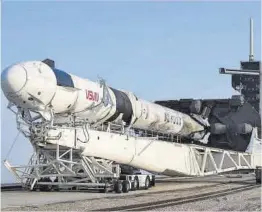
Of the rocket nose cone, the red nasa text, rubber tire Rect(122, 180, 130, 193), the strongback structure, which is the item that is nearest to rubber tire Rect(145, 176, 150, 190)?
rubber tire Rect(122, 180, 130, 193)

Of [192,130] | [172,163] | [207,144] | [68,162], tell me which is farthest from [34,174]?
[207,144]

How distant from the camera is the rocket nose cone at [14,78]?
22.5m

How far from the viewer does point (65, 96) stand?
2398 cm

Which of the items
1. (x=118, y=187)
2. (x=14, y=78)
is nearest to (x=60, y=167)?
(x=118, y=187)

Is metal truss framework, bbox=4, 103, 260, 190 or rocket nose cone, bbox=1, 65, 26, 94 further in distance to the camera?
metal truss framework, bbox=4, 103, 260, 190

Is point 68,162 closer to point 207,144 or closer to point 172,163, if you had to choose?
point 172,163

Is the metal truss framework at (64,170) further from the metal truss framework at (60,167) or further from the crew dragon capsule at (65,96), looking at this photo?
the crew dragon capsule at (65,96)

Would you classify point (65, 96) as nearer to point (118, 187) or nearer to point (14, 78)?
point (14, 78)

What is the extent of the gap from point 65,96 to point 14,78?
2687 millimetres

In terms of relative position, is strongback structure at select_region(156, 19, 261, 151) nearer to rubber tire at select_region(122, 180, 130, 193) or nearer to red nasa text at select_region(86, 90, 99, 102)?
rubber tire at select_region(122, 180, 130, 193)

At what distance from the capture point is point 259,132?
40.8 metres

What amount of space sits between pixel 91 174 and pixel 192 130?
13420 millimetres

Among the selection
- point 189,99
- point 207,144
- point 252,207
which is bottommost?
point 252,207

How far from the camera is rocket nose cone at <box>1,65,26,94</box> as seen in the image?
22469mm
